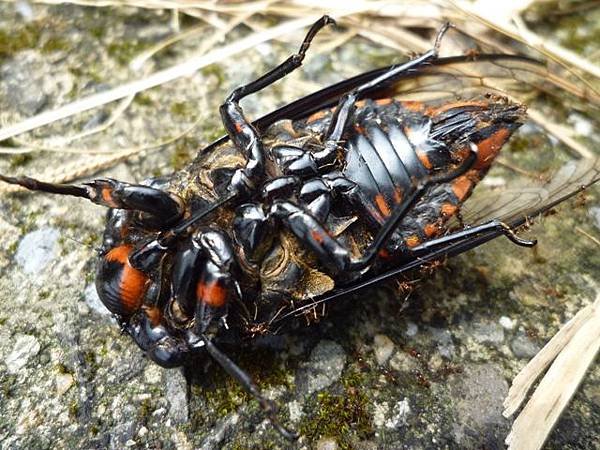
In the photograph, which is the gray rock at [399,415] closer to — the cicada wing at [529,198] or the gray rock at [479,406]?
the gray rock at [479,406]

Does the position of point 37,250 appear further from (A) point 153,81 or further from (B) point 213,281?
(B) point 213,281

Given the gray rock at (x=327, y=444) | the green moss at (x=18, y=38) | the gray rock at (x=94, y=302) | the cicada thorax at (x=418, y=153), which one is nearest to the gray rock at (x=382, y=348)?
the gray rock at (x=327, y=444)

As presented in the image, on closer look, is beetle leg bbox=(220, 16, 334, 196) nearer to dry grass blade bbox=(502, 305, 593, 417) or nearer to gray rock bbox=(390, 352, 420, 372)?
gray rock bbox=(390, 352, 420, 372)

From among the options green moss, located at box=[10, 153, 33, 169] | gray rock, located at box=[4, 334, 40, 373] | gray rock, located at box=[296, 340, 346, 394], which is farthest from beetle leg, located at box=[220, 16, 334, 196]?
green moss, located at box=[10, 153, 33, 169]

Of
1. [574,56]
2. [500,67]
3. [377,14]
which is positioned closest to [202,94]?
[377,14]

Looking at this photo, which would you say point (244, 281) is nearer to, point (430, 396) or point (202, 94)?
point (430, 396)

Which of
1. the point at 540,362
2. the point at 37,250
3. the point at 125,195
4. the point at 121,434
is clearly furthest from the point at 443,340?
the point at 37,250
